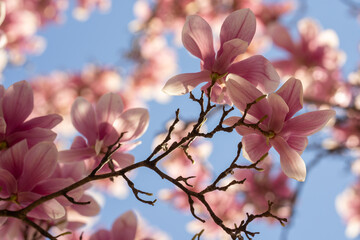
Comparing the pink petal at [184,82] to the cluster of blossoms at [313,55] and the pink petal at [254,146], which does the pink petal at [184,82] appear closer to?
the pink petal at [254,146]

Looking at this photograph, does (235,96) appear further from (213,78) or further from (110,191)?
(110,191)

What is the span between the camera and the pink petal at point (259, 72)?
0.62 metres

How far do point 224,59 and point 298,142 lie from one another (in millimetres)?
188

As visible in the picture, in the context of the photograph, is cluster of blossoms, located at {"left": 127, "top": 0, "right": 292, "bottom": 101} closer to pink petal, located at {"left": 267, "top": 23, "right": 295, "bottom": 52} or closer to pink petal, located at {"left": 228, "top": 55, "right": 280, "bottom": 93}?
pink petal, located at {"left": 267, "top": 23, "right": 295, "bottom": 52}

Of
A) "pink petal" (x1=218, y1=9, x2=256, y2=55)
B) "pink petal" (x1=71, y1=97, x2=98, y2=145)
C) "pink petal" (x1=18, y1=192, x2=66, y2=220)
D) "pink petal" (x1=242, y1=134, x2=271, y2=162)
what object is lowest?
"pink petal" (x1=18, y1=192, x2=66, y2=220)

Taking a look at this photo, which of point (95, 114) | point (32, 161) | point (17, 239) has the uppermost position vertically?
point (95, 114)

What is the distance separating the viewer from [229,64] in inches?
25.4

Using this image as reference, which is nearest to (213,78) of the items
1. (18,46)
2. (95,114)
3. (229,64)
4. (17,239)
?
(229,64)

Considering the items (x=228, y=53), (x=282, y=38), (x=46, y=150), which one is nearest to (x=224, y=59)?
(x=228, y=53)

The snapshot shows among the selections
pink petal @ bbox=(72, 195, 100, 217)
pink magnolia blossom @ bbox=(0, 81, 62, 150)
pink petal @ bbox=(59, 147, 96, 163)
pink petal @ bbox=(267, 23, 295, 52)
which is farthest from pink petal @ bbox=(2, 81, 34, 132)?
pink petal @ bbox=(267, 23, 295, 52)

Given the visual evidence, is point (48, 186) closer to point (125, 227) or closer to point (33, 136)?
point (33, 136)

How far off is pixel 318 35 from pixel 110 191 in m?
1.75

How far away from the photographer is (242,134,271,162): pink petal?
0.61 m

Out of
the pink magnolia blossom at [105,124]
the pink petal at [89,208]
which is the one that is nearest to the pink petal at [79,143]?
the pink magnolia blossom at [105,124]
